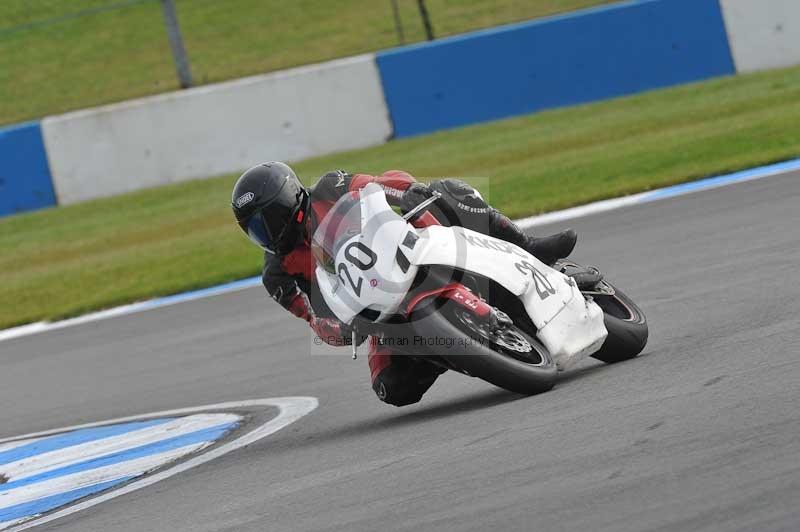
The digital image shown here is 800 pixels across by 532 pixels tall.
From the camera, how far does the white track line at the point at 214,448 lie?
5.72 m

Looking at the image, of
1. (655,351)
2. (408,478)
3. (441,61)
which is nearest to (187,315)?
(655,351)

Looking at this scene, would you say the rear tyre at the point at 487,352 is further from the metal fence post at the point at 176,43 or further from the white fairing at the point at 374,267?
the metal fence post at the point at 176,43

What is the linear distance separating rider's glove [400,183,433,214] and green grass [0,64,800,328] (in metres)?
6.51

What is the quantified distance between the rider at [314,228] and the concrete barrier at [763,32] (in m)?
11.8

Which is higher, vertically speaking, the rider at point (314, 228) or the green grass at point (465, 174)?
the rider at point (314, 228)

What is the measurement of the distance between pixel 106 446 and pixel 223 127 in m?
11.1

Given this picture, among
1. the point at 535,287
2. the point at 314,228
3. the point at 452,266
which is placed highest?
the point at 314,228

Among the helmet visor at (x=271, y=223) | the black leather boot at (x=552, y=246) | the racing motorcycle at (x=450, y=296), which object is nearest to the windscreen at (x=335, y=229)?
the racing motorcycle at (x=450, y=296)

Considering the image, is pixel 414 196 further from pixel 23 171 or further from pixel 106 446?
pixel 23 171

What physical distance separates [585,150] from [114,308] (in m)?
5.67

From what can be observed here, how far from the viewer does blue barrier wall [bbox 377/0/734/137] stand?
17359mm

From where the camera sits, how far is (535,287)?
5941 mm

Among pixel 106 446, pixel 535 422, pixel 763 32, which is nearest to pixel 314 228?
pixel 535 422

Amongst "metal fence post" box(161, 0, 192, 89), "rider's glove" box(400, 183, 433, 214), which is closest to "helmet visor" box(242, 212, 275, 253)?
"rider's glove" box(400, 183, 433, 214)
